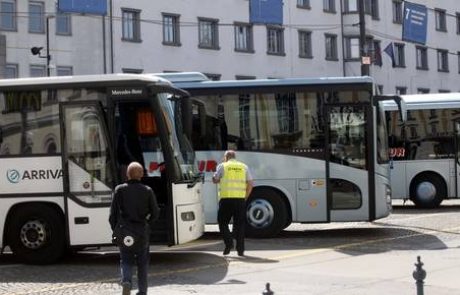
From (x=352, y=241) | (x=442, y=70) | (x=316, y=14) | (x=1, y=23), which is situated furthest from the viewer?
(x=442, y=70)

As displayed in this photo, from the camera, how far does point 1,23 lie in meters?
41.0

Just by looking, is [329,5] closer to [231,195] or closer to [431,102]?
[431,102]

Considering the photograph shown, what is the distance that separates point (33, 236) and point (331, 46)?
45.5 metres

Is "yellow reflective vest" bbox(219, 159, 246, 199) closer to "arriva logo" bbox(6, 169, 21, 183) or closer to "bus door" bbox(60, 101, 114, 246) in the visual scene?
"bus door" bbox(60, 101, 114, 246)

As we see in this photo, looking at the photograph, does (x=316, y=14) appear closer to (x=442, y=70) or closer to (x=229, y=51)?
(x=229, y=51)

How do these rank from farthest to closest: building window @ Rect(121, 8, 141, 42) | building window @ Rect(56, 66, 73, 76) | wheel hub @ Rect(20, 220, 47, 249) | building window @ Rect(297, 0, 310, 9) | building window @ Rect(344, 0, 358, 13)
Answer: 1. building window @ Rect(344, 0, 358, 13)
2. building window @ Rect(297, 0, 310, 9)
3. building window @ Rect(121, 8, 141, 42)
4. building window @ Rect(56, 66, 73, 76)
5. wheel hub @ Rect(20, 220, 47, 249)

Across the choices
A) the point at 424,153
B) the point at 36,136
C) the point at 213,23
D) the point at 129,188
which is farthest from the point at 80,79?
the point at 213,23

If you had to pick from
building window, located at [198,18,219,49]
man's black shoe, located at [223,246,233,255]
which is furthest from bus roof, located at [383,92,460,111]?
building window, located at [198,18,219,49]

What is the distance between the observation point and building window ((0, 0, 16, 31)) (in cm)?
4112

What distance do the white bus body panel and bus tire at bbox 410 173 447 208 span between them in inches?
424

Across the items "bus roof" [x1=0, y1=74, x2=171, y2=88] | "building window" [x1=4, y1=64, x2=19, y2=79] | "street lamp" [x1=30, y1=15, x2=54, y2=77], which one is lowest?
"bus roof" [x1=0, y1=74, x2=171, y2=88]

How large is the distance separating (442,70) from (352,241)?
172 feet

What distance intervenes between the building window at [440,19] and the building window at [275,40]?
1819 centimetres

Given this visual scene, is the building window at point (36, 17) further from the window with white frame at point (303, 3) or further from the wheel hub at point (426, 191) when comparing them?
the wheel hub at point (426, 191)
